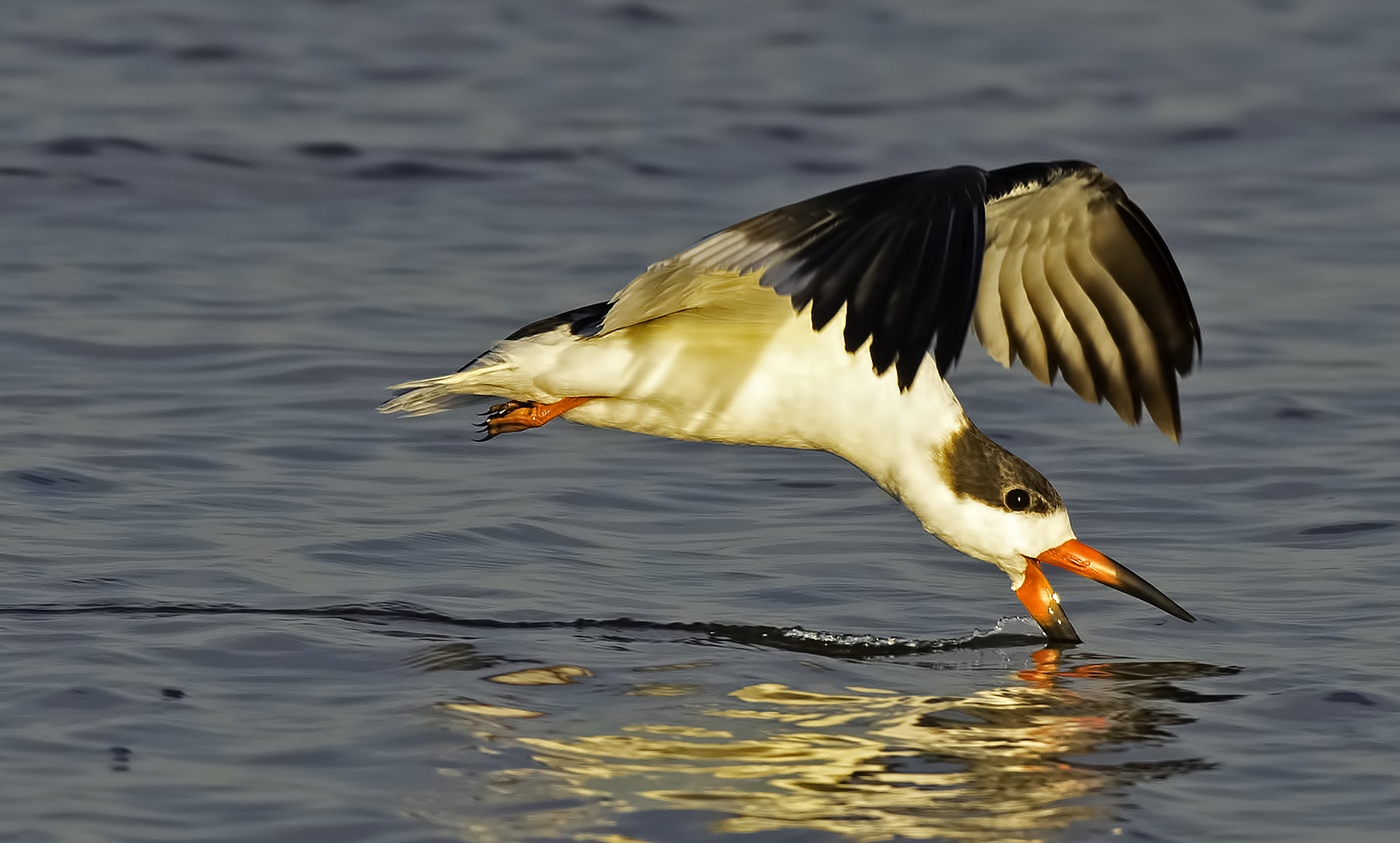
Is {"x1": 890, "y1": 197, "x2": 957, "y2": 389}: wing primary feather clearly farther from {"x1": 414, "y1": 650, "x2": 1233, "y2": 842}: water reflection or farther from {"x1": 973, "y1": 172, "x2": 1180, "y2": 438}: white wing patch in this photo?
{"x1": 973, "y1": 172, "x2": 1180, "y2": 438}: white wing patch

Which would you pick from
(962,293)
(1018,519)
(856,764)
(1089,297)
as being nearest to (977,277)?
(962,293)

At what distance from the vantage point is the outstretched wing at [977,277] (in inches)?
221

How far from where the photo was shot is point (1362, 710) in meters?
6.38

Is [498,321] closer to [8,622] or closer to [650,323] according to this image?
[650,323]

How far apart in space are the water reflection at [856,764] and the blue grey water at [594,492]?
2cm

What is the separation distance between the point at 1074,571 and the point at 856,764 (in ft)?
5.81

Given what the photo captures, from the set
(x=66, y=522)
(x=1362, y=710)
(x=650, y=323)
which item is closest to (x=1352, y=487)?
→ (x=1362, y=710)

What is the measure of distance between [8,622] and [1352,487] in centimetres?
528

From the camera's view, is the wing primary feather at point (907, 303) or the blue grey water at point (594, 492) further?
the blue grey water at point (594, 492)

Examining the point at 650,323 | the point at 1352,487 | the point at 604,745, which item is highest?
the point at 650,323

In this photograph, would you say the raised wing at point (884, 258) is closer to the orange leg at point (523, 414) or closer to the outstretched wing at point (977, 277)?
the outstretched wing at point (977, 277)

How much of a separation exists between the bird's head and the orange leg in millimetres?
1282

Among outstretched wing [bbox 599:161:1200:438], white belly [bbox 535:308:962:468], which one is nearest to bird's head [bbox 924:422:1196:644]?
white belly [bbox 535:308:962:468]

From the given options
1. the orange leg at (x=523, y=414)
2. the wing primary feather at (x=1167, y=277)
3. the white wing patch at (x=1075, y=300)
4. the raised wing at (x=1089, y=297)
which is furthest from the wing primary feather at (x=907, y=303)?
the orange leg at (x=523, y=414)
